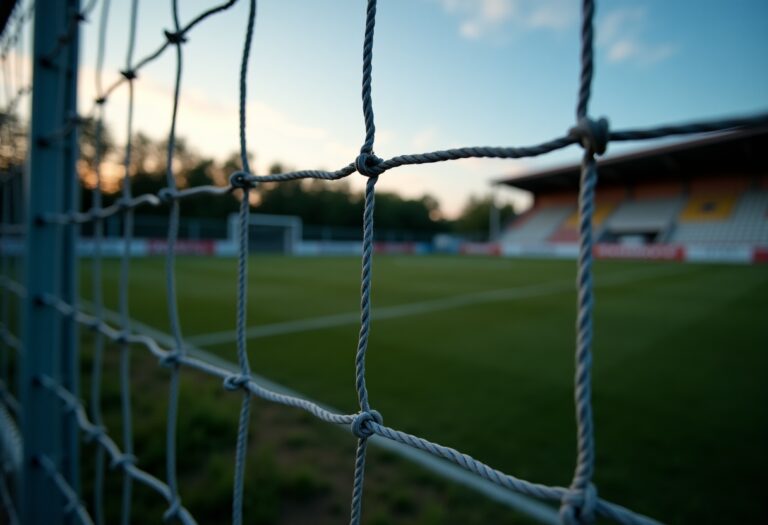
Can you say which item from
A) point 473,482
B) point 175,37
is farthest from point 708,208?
point 175,37

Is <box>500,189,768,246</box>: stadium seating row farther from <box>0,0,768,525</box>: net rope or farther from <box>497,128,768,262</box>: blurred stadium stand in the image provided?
<box>0,0,768,525</box>: net rope

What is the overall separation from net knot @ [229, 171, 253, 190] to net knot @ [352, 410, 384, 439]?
41cm

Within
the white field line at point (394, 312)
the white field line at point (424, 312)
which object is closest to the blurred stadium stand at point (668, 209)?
the white field line at point (424, 312)

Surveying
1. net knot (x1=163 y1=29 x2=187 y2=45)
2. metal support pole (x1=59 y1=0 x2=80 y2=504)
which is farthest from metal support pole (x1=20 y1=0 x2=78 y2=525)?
net knot (x1=163 y1=29 x2=187 y2=45)

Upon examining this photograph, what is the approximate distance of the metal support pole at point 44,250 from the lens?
42.6 inches

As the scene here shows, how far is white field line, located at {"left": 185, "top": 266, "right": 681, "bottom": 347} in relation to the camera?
11.4 ft

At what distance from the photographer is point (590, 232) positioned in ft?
1.09

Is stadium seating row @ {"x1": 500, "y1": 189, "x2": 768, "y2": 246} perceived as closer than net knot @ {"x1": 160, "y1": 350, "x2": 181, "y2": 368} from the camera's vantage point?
No

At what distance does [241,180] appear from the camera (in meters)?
0.68

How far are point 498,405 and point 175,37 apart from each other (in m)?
1.95

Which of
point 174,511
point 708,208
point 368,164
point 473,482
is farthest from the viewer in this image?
point 708,208

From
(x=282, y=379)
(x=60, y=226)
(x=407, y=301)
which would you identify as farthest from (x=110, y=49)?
(x=407, y=301)

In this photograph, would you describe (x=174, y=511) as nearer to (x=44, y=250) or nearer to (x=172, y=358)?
(x=172, y=358)

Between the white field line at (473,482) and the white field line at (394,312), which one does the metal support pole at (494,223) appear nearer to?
the white field line at (394,312)
